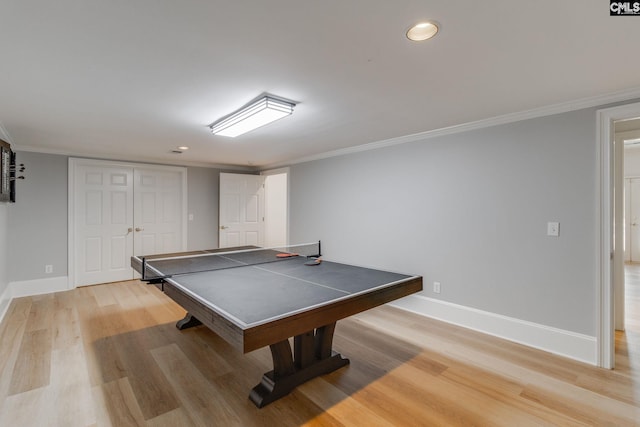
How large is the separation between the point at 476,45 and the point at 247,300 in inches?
74.8

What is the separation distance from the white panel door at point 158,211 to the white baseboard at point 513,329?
4.28 meters

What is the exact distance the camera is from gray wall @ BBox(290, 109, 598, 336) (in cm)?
254

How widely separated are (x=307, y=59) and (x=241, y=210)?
459 cm

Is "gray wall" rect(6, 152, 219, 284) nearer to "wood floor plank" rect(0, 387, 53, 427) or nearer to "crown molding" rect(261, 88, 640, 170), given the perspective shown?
Result: "wood floor plank" rect(0, 387, 53, 427)

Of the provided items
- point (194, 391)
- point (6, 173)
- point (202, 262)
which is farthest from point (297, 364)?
point (6, 173)

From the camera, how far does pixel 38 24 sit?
4.62 feet

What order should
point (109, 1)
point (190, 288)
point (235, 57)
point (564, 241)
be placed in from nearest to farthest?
point (109, 1) < point (235, 57) < point (190, 288) < point (564, 241)

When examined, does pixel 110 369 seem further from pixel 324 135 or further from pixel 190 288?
pixel 324 135

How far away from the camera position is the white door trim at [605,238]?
2375 millimetres

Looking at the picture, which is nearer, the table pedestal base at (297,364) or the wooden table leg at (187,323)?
the table pedestal base at (297,364)

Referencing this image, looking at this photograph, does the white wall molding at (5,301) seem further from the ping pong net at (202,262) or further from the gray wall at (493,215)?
the gray wall at (493,215)

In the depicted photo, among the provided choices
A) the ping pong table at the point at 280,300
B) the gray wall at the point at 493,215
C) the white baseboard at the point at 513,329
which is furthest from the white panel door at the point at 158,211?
the white baseboard at the point at 513,329

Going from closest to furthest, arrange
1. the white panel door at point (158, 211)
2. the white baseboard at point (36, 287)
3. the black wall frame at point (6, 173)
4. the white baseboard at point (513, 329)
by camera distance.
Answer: the white baseboard at point (513, 329), the black wall frame at point (6, 173), the white baseboard at point (36, 287), the white panel door at point (158, 211)

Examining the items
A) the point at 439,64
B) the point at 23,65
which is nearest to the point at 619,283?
the point at 439,64
